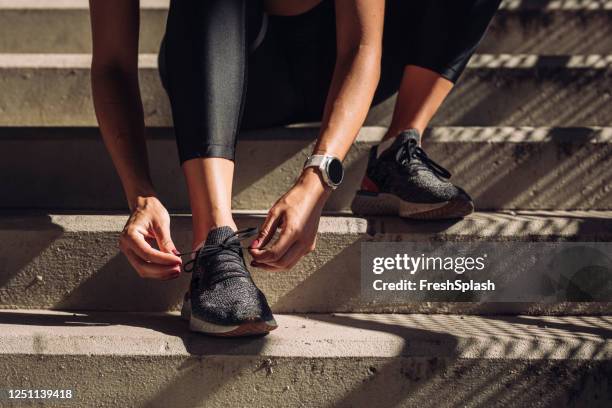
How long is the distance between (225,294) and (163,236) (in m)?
0.18

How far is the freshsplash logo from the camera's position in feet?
5.48

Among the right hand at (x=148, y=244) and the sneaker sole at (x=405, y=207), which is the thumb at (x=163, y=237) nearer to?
the right hand at (x=148, y=244)

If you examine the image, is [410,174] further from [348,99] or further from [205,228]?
[205,228]

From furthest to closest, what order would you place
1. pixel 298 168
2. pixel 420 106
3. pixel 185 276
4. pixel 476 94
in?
pixel 476 94
pixel 298 168
pixel 420 106
pixel 185 276

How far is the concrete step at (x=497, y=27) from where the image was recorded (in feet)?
8.43

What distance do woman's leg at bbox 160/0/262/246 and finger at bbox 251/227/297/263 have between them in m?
0.14

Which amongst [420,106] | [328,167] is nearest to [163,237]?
[328,167]

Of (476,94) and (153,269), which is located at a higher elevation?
(476,94)

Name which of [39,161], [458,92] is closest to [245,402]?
[39,161]

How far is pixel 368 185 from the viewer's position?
1.81 metres

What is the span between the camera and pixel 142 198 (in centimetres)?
149

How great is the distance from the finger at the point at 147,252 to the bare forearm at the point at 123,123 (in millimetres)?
149

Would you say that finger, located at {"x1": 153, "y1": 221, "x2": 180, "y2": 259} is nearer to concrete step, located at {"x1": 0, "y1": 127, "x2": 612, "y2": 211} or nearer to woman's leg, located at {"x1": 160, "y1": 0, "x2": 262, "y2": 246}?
woman's leg, located at {"x1": 160, "y1": 0, "x2": 262, "y2": 246}

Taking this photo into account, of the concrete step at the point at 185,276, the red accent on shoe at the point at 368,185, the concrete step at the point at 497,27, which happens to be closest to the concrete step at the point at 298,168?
the red accent on shoe at the point at 368,185
